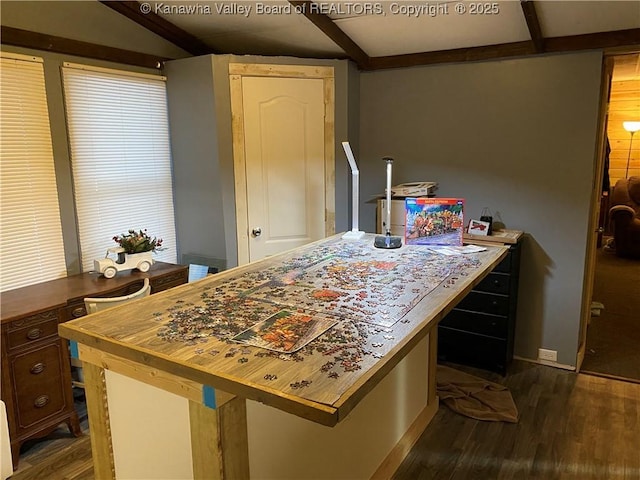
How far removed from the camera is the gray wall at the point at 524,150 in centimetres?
328

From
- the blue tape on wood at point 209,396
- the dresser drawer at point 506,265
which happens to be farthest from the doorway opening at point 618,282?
the blue tape on wood at point 209,396

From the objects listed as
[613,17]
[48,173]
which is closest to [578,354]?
[613,17]

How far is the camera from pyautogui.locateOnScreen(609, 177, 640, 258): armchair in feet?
21.4

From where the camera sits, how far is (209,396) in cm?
143

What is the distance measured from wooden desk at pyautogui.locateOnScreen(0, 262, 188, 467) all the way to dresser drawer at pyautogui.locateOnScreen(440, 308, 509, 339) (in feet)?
7.41

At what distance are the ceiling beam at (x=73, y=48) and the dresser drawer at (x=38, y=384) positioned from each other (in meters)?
1.74

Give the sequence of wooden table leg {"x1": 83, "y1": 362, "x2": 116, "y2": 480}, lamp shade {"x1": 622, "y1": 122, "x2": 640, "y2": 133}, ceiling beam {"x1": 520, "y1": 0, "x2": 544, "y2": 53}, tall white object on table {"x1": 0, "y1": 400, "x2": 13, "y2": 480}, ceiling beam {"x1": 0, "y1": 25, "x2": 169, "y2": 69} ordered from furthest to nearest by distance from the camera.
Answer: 1. lamp shade {"x1": 622, "y1": 122, "x2": 640, "y2": 133}
2. ceiling beam {"x1": 0, "y1": 25, "x2": 169, "y2": 69}
3. ceiling beam {"x1": 520, "y1": 0, "x2": 544, "y2": 53}
4. tall white object on table {"x1": 0, "y1": 400, "x2": 13, "y2": 480}
5. wooden table leg {"x1": 83, "y1": 362, "x2": 116, "y2": 480}

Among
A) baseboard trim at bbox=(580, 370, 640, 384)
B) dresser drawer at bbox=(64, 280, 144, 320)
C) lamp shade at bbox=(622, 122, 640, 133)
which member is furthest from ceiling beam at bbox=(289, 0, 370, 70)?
lamp shade at bbox=(622, 122, 640, 133)

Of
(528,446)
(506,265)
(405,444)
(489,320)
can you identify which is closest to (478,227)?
(506,265)

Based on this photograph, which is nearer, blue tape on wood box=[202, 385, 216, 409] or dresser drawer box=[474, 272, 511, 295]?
blue tape on wood box=[202, 385, 216, 409]

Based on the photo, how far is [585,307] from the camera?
3.59m

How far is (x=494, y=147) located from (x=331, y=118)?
1.22m

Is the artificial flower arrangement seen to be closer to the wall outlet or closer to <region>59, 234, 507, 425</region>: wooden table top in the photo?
<region>59, 234, 507, 425</region>: wooden table top

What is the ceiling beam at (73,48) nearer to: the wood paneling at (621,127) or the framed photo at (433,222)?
the framed photo at (433,222)
